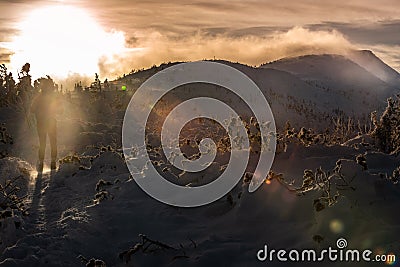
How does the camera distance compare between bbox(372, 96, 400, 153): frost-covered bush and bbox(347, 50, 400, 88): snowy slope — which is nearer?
bbox(372, 96, 400, 153): frost-covered bush

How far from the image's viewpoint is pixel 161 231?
6859mm

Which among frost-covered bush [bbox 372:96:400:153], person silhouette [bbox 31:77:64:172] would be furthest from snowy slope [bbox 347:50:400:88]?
person silhouette [bbox 31:77:64:172]

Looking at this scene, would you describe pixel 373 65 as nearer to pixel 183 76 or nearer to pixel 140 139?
pixel 183 76

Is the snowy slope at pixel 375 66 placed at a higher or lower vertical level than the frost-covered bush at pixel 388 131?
higher

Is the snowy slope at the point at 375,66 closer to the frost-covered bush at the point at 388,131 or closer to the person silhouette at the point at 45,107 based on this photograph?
the frost-covered bush at the point at 388,131

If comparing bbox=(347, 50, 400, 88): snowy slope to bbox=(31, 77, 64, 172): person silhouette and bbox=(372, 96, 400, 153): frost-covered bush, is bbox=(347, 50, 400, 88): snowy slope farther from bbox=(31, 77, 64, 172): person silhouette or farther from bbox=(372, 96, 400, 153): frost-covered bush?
bbox=(31, 77, 64, 172): person silhouette

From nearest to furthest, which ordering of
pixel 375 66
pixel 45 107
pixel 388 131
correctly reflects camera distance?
pixel 388 131 < pixel 45 107 < pixel 375 66

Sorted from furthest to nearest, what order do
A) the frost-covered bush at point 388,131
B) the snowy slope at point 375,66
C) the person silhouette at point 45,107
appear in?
the snowy slope at point 375,66 < the person silhouette at point 45,107 < the frost-covered bush at point 388,131

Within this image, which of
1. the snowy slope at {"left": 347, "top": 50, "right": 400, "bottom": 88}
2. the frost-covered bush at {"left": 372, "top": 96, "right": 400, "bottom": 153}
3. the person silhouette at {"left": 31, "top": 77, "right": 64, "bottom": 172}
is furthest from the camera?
the snowy slope at {"left": 347, "top": 50, "right": 400, "bottom": 88}

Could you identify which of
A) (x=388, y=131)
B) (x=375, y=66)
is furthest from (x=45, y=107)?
(x=375, y=66)

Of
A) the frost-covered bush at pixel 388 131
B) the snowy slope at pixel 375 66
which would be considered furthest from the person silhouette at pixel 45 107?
the snowy slope at pixel 375 66

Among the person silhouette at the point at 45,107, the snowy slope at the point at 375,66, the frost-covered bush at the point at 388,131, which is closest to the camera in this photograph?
the frost-covered bush at the point at 388,131

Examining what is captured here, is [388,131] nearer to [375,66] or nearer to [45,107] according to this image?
[45,107]

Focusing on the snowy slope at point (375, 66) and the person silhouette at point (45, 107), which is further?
the snowy slope at point (375, 66)
